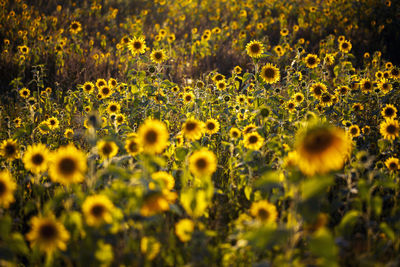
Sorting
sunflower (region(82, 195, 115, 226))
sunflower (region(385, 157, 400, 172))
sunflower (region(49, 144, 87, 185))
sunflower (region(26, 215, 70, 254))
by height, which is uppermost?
sunflower (region(385, 157, 400, 172))

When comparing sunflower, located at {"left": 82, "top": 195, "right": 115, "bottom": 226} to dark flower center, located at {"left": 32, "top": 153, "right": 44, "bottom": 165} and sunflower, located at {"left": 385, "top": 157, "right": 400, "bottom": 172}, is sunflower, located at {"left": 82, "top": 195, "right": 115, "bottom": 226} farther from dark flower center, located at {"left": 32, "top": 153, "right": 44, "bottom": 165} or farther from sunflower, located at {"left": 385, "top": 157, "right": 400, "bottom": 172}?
sunflower, located at {"left": 385, "top": 157, "right": 400, "bottom": 172}

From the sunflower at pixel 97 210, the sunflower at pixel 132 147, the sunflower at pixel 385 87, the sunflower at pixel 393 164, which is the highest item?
the sunflower at pixel 385 87

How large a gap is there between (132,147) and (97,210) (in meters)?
0.69

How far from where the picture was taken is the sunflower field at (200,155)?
1.43 meters

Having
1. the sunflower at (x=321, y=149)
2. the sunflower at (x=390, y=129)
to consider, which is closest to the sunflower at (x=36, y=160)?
the sunflower at (x=321, y=149)

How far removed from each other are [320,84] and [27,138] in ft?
13.1

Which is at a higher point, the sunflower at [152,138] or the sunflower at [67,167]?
the sunflower at [152,138]

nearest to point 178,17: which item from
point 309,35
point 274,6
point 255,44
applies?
point 274,6

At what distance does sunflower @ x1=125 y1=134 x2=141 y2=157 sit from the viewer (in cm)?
207

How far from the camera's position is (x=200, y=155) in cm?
196

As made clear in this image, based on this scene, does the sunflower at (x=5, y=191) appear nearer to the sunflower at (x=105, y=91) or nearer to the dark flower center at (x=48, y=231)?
the dark flower center at (x=48, y=231)

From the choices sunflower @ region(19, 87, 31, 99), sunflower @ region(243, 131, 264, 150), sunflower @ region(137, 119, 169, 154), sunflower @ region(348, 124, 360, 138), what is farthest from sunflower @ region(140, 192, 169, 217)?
sunflower @ region(19, 87, 31, 99)

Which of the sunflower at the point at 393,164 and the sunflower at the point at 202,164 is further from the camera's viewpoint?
the sunflower at the point at 393,164

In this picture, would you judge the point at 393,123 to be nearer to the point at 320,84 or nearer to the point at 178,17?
the point at 320,84
